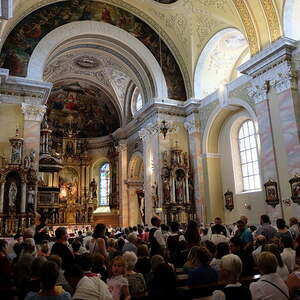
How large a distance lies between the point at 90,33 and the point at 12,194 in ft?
28.4

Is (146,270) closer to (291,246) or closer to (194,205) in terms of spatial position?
(291,246)

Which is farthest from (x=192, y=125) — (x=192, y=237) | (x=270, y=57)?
(x=192, y=237)

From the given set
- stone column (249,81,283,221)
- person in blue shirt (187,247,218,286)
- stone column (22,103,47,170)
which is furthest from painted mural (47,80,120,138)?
person in blue shirt (187,247,218,286)

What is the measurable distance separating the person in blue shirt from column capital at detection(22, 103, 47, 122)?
1207cm

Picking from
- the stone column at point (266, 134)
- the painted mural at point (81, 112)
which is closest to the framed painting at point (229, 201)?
the stone column at point (266, 134)

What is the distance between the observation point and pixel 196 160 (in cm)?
1700

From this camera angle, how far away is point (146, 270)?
476 cm

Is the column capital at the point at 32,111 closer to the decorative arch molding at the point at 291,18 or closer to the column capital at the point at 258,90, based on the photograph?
the column capital at the point at 258,90

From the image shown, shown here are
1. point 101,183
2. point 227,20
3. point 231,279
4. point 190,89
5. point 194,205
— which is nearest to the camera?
point 231,279

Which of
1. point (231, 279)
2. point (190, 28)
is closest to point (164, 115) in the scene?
point (190, 28)

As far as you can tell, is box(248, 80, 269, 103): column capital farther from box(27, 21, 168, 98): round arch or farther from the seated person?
the seated person

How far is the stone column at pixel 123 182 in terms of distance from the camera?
21.5m

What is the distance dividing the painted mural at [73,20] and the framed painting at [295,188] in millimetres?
8350

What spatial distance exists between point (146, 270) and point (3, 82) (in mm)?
11580
